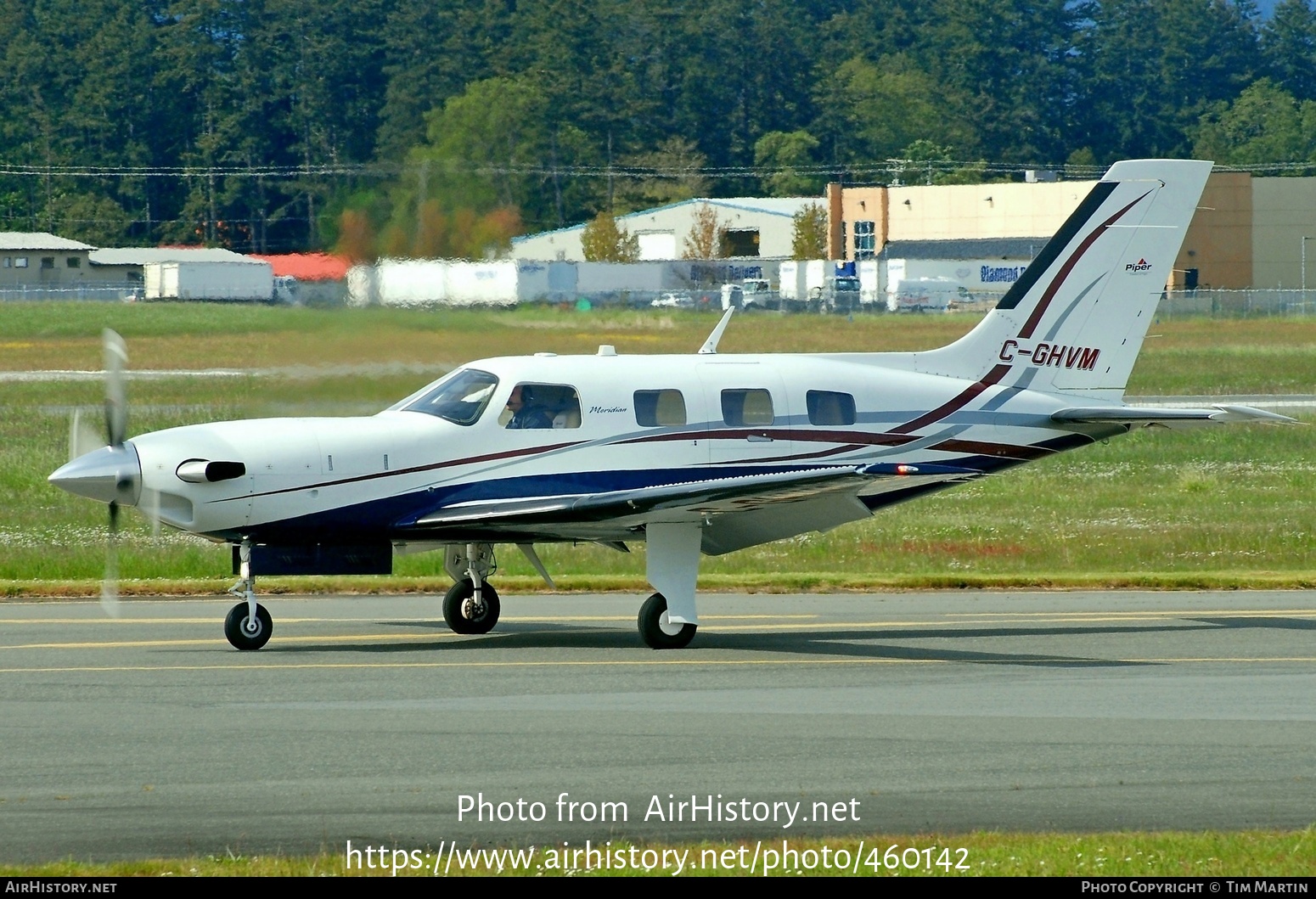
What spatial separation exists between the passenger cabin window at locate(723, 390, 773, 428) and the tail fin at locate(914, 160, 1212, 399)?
259 centimetres

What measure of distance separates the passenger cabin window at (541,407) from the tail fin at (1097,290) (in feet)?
14.1

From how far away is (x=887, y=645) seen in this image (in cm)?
1527

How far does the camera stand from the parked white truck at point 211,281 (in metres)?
26.2

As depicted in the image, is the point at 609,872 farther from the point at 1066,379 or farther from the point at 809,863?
the point at 1066,379

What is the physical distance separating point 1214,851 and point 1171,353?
46.5m

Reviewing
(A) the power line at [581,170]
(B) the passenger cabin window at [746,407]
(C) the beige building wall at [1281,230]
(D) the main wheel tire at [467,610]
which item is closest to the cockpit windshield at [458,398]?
(D) the main wheel tire at [467,610]

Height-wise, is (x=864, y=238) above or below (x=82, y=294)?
above

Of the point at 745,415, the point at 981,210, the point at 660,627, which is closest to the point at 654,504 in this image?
the point at 660,627

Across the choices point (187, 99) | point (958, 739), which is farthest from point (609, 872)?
point (187, 99)

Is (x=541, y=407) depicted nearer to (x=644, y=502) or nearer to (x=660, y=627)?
(x=644, y=502)

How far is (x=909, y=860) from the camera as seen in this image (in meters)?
7.73

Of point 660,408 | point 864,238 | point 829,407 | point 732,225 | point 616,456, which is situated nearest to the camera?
point 616,456

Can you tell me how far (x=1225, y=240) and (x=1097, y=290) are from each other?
81.0 meters

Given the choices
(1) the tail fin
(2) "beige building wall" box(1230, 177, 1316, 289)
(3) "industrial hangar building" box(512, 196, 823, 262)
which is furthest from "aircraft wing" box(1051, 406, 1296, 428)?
(2) "beige building wall" box(1230, 177, 1316, 289)
